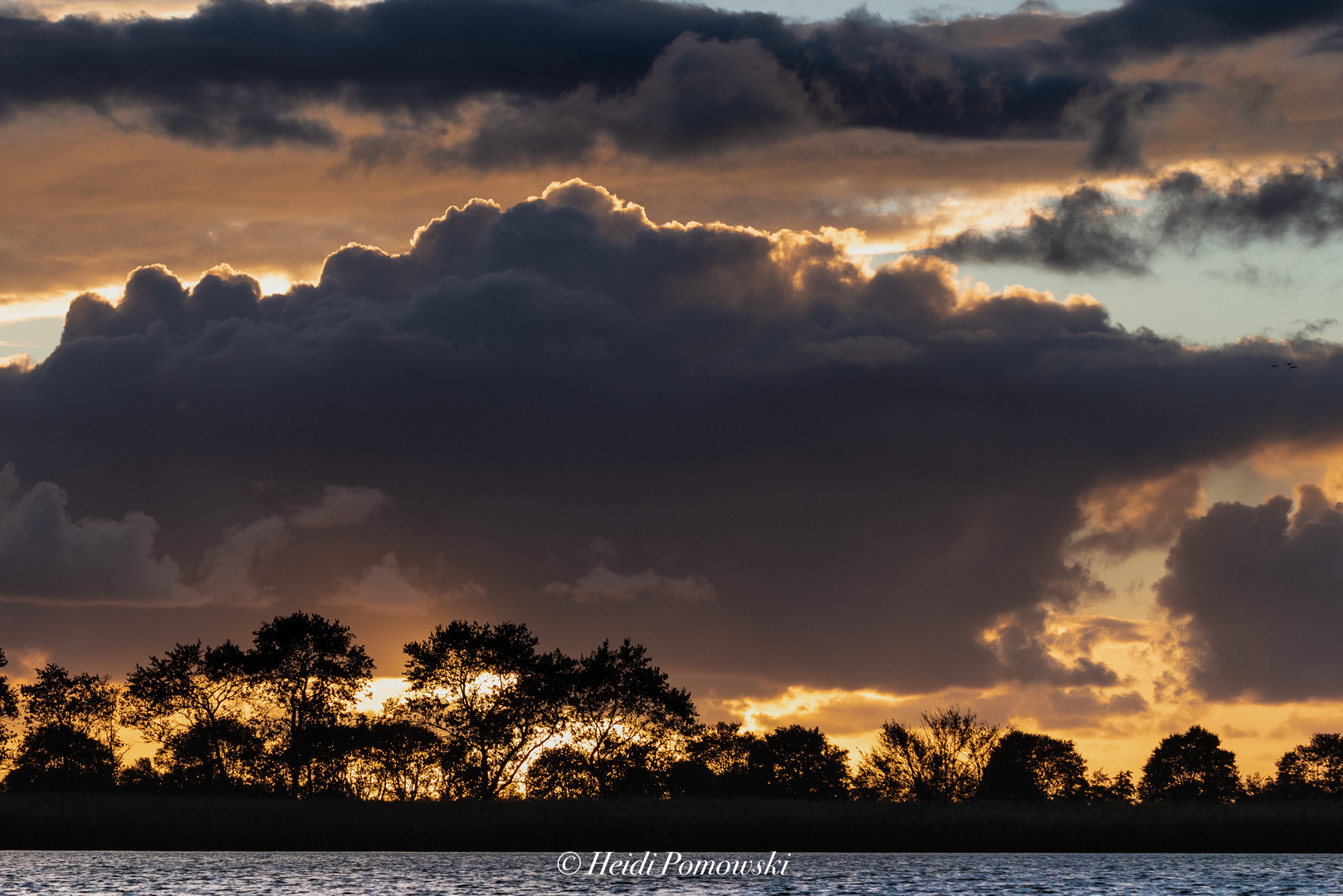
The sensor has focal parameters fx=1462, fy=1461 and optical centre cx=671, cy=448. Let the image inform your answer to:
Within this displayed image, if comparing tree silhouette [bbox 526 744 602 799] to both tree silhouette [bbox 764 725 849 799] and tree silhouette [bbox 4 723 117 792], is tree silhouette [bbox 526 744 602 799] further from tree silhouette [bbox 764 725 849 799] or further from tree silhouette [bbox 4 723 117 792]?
tree silhouette [bbox 4 723 117 792]

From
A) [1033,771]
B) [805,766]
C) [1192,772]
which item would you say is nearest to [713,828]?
[805,766]

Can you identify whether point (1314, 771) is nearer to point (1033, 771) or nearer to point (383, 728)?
point (1033, 771)

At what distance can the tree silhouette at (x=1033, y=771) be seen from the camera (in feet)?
412

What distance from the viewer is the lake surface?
69.1 m

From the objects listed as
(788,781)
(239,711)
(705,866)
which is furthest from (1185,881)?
(239,711)

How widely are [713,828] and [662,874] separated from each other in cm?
723

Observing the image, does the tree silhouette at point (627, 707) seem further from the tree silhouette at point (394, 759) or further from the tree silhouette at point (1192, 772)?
the tree silhouette at point (1192, 772)

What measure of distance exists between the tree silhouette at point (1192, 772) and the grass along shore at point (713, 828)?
217 feet

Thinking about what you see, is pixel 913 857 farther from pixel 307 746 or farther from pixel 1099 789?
pixel 1099 789

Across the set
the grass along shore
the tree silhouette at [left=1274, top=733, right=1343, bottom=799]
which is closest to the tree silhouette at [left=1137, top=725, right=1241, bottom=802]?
the tree silhouette at [left=1274, top=733, right=1343, bottom=799]

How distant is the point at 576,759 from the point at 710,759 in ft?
76.7

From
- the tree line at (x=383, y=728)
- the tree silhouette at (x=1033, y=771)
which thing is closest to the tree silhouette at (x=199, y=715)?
the tree line at (x=383, y=728)

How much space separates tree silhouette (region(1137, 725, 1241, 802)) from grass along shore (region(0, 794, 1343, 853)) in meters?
66.1

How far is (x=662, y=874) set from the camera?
81.6m
